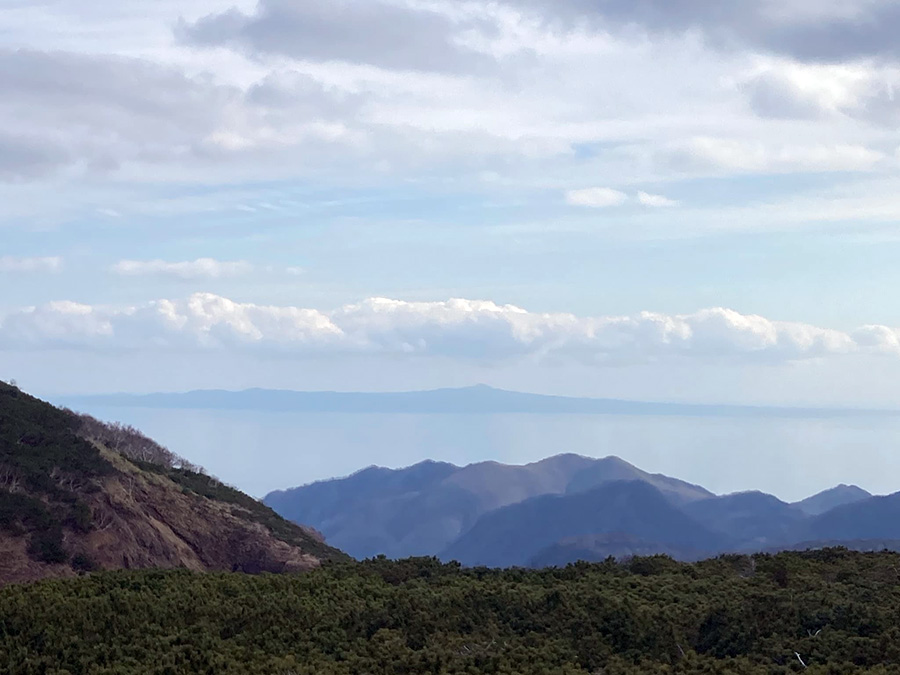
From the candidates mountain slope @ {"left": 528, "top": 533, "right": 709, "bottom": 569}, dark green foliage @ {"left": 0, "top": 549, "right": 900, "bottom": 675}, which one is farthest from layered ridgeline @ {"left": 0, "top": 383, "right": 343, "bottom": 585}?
mountain slope @ {"left": 528, "top": 533, "right": 709, "bottom": 569}

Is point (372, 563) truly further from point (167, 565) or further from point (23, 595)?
point (167, 565)

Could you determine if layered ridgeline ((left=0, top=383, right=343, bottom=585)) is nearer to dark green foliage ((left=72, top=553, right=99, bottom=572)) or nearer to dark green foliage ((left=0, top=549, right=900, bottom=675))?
dark green foliage ((left=72, top=553, right=99, bottom=572))

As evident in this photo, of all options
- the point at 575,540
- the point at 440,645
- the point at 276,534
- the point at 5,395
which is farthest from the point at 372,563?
the point at 575,540

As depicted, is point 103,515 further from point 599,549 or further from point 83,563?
point 599,549

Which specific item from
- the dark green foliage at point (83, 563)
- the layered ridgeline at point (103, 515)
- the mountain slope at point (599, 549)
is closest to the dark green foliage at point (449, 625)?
the dark green foliage at point (83, 563)

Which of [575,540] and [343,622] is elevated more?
[343,622]

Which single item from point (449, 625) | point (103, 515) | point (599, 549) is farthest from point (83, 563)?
point (599, 549)
